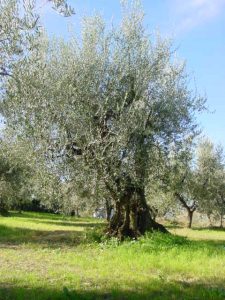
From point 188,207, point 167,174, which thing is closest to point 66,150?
point 167,174

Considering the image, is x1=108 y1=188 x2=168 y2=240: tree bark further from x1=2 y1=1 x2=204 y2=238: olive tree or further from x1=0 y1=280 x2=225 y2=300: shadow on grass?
x1=0 y1=280 x2=225 y2=300: shadow on grass

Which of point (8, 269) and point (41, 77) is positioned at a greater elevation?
point (41, 77)

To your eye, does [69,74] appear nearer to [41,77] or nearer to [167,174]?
[41,77]

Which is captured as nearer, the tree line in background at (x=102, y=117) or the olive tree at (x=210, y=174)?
the tree line in background at (x=102, y=117)

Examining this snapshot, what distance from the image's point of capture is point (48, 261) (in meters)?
14.2

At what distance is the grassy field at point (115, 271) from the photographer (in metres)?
9.41

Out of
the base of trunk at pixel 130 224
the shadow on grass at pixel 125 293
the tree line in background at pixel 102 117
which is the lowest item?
the shadow on grass at pixel 125 293

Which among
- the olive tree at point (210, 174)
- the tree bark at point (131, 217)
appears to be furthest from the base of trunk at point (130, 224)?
the olive tree at point (210, 174)

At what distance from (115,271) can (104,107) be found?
7.82 meters

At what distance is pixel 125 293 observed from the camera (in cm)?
941

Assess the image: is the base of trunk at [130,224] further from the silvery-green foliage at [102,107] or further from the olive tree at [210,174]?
the olive tree at [210,174]

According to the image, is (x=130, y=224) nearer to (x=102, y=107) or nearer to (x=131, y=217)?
(x=131, y=217)

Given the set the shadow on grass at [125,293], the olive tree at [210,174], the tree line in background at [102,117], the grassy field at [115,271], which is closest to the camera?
the shadow on grass at [125,293]

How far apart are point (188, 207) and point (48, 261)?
39150mm
